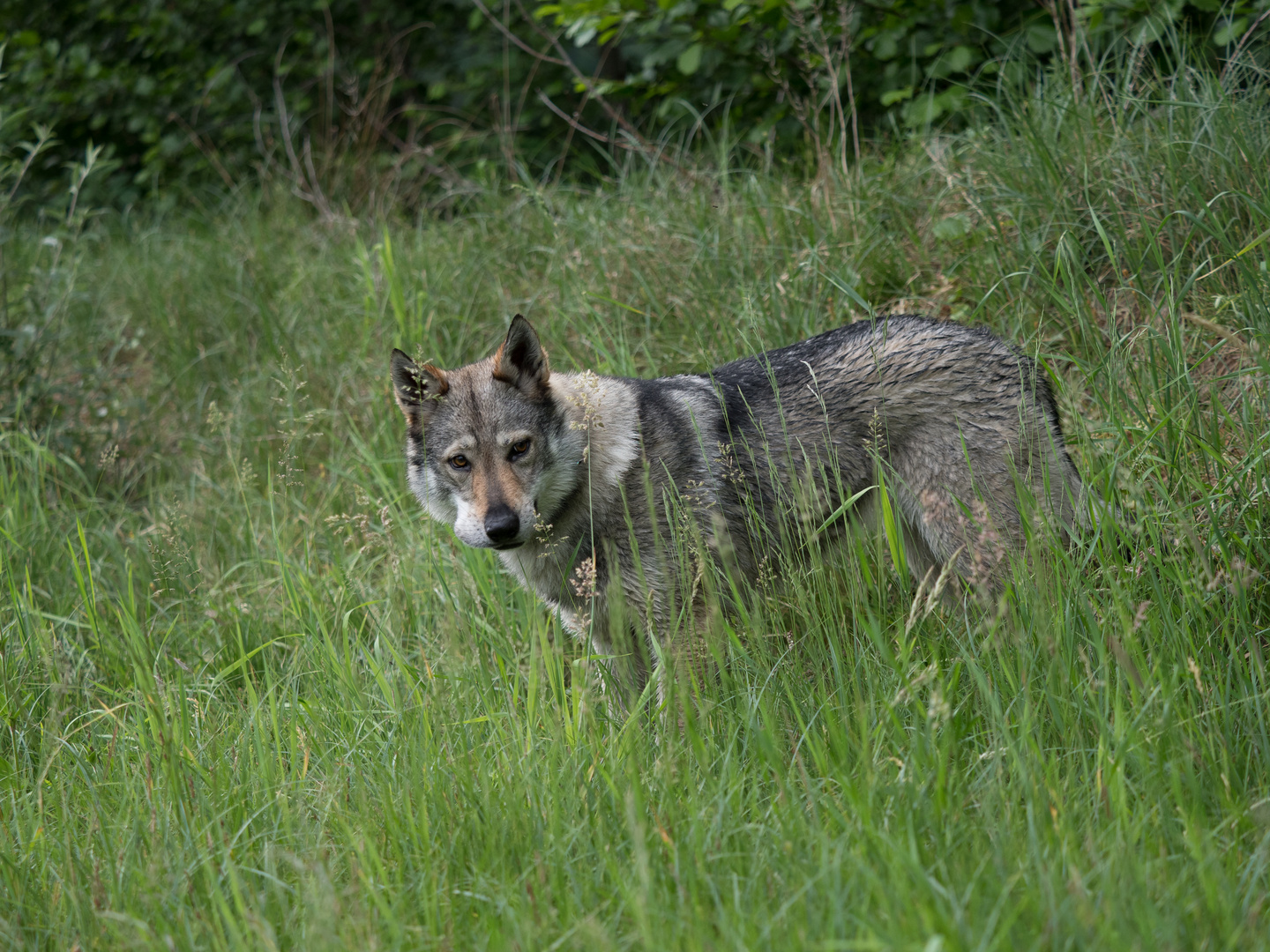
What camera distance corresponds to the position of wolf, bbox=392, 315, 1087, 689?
11.0ft

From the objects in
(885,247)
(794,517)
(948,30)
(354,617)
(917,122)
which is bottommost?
(354,617)

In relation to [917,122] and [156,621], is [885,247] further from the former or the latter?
[156,621]

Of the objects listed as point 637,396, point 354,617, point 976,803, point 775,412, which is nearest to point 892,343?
point 775,412

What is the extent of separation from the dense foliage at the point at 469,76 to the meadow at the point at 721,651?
102 cm

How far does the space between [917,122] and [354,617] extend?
4.34 m

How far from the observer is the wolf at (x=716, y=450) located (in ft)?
11.0

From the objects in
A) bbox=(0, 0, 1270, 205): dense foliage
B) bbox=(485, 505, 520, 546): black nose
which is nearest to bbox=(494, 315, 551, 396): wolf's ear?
bbox=(485, 505, 520, 546): black nose

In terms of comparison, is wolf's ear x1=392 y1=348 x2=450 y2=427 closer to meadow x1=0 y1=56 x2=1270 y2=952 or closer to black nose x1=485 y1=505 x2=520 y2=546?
meadow x1=0 y1=56 x2=1270 y2=952

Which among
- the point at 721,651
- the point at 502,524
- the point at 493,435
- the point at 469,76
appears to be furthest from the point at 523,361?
the point at 469,76

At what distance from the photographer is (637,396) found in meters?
3.66

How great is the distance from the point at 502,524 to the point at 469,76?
7.15 metres

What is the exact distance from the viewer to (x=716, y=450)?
3584 mm

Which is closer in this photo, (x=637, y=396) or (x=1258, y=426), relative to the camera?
(x=1258, y=426)

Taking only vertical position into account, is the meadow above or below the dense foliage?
below
